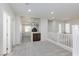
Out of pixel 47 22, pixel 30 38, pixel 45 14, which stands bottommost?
pixel 30 38

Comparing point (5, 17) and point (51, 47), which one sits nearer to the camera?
point (5, 17)

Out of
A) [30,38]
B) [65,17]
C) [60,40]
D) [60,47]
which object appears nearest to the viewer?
[65,17]

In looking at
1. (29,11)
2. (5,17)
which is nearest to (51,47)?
(29,11)

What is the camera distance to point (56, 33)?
3.17 m

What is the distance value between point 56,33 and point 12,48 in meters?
1.39

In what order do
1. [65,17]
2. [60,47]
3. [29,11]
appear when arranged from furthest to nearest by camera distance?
[60,47], [65,17], [29,11]

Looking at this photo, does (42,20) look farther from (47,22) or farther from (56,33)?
(56,33)

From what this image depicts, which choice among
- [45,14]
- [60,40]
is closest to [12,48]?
[45,14]

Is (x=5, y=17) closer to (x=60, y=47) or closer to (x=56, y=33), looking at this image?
(x=56, y=33)

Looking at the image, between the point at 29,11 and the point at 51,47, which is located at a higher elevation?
the point at 29,11

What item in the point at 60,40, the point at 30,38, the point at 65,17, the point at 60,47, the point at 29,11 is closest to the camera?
the point at 29,11

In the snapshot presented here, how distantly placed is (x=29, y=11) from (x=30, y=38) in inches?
32.3

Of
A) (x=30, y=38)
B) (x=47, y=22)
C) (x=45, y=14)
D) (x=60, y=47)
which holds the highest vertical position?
(x=45, y=14)

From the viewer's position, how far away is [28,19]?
110 inches
